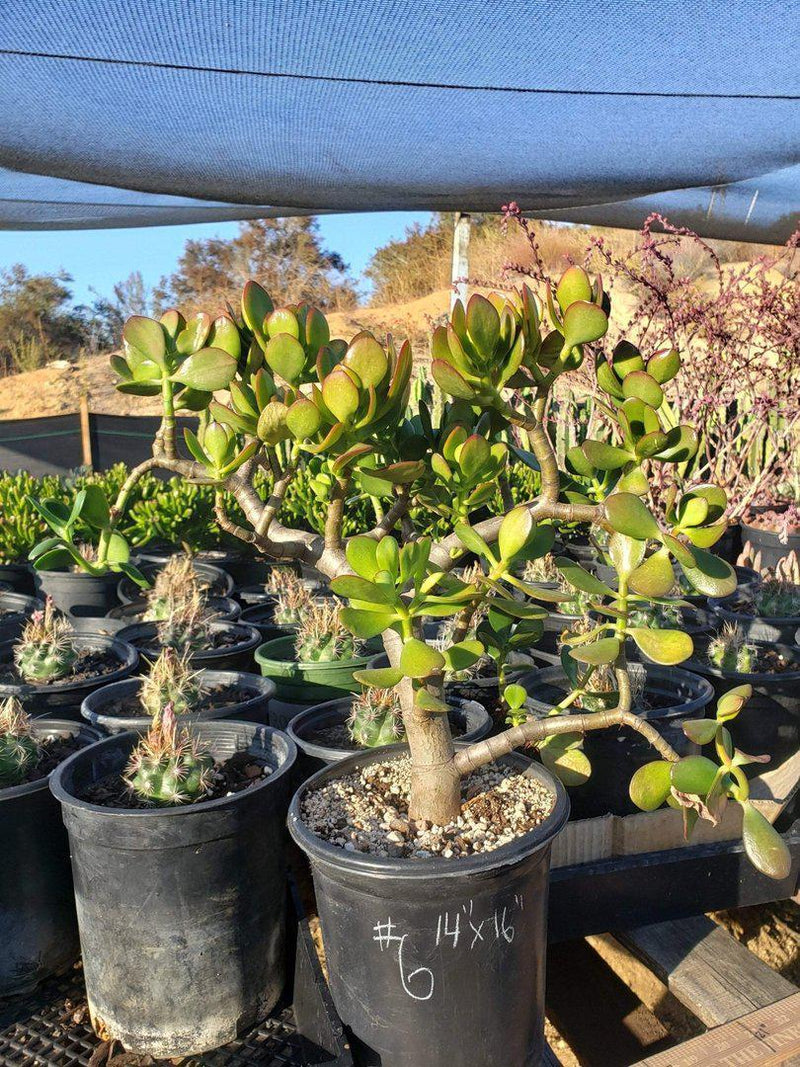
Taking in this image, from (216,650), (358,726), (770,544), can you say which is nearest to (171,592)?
(216,650)

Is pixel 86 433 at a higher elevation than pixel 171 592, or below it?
higher

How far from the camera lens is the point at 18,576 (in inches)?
160

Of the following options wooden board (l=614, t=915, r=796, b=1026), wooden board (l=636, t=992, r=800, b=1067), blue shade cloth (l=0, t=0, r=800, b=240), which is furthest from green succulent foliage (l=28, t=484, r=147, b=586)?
blue shade cloth (l=0, t=0, r=800, b=240)

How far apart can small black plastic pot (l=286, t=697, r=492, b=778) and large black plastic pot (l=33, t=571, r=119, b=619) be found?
1.94m

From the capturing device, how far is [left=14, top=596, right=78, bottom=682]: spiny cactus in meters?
2.41

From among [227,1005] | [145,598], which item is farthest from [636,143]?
[227,1005]

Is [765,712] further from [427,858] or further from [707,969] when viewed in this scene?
[427,858]

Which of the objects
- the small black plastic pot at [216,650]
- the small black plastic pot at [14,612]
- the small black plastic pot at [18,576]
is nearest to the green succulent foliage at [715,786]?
the small black plastic pot at [216,650]

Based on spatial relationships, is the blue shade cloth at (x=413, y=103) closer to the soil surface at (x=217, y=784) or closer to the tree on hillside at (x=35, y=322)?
the soil surface at (x=217, y=784)

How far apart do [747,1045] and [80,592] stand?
10.3 ft

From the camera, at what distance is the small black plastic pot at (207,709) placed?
1.98 m

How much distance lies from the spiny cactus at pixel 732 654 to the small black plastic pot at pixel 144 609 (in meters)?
1.70

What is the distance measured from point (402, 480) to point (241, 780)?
935mm

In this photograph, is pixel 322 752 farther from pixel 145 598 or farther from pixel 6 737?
pixel 145 598
